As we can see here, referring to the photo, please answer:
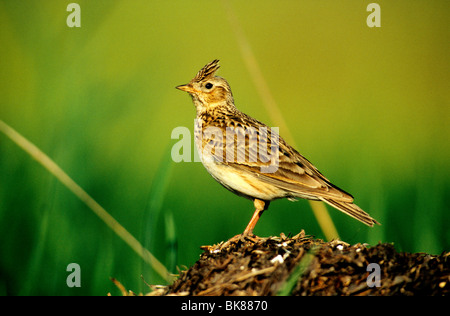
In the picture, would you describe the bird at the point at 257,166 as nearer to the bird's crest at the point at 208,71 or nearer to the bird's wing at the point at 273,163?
the bird's wing at the point at 273,163

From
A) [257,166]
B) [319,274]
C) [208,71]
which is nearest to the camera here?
[319,274]

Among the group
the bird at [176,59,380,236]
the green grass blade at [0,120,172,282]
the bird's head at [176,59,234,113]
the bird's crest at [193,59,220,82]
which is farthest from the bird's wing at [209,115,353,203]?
the green grass blade at [0,120,172,282]

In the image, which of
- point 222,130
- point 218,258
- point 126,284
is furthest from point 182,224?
point 218,258

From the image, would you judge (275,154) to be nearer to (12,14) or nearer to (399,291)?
(399,291)

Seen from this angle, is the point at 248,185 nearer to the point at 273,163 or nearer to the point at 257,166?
the point at 257,166

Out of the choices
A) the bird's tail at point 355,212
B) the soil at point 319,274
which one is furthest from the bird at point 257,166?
the soil at point 319,274

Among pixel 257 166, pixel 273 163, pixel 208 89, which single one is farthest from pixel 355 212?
pixel 208 89
